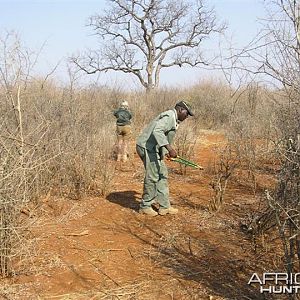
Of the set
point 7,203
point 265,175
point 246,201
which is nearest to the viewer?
point 7,203

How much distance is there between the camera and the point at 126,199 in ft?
21.9

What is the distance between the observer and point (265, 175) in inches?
318

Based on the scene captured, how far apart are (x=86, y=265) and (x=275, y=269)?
1808 millimetres

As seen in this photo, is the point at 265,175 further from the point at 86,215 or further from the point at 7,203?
the point at 7,203

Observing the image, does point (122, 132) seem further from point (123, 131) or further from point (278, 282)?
point (278, 282)

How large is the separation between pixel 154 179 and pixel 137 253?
1.37 m

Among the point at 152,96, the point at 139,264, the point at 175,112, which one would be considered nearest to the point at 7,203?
the point at 139,264

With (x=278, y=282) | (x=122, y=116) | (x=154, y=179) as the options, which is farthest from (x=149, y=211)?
(x=122, y=116)

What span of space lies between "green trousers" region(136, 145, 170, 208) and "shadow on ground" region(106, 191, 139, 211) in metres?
0.50

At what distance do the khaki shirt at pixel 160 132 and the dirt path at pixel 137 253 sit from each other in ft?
3.15

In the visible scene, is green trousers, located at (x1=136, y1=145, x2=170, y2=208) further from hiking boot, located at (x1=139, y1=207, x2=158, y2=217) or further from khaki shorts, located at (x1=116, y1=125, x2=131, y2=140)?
khaki shorts, located at (x1=116, y1=125, x2=131, y2=140)

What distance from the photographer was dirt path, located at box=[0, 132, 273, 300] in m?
3.71

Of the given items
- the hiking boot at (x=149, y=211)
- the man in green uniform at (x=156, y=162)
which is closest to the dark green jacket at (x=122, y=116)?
the man in green uniform at (x=156, y=162)

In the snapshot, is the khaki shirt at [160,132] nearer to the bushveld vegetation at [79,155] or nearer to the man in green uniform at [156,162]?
the man in green uniform at [156,162]
